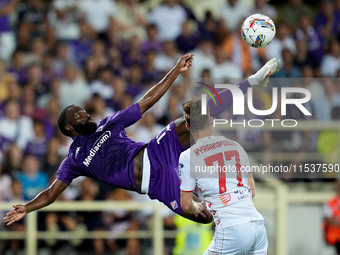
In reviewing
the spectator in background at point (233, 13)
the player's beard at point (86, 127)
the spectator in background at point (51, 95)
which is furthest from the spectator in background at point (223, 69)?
the player's beard at point (86, 127)

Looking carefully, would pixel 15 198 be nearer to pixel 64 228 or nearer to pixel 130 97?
pixel 64 228

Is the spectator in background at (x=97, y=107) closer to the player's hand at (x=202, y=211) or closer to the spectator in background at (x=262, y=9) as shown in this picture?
the spectator in background at (x=262, y=9)

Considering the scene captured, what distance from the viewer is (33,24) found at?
1300 cm

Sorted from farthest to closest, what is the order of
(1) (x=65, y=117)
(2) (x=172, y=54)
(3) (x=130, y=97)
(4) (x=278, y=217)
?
(2) (x=172, y=54) < (3) (x=130, y=97) < (4) (x=278, y=217) < (1) (x=65, y=117)

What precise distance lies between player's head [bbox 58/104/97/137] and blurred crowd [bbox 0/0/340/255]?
11.1 ft

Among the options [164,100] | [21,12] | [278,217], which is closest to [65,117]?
[278,217]

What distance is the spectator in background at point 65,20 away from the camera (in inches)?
506

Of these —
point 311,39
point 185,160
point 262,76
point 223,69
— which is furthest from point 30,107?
point 185,160

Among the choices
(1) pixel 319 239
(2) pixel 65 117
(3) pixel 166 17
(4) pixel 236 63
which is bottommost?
(1) pixel 319 239

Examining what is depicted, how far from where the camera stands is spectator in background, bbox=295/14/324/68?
12.8m

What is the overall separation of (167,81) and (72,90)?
538 centimetres

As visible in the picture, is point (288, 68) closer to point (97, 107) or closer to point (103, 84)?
point (103, 84)

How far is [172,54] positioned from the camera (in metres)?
12.6

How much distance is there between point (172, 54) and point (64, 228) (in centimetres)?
434
